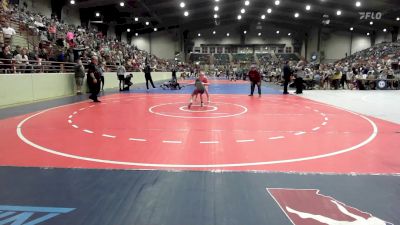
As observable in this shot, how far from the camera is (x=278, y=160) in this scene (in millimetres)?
5277

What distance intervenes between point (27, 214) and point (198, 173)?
2.10 m

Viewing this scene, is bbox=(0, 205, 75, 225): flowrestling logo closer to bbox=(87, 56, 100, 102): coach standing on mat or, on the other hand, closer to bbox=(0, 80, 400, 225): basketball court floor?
bbox=(0, 80, 400, 225): basketball court floor

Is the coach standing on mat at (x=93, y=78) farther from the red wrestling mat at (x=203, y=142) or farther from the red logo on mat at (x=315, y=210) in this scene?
the red logo on mat at (x=315, y=210)

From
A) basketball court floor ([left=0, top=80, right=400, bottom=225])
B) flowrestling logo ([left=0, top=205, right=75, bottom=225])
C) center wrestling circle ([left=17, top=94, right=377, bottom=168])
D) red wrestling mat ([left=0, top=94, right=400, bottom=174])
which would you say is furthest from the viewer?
center wrestling circle ([left=17, top=94, right=377, bottom=168])

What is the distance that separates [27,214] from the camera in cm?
334

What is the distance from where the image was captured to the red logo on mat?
3.22 metres

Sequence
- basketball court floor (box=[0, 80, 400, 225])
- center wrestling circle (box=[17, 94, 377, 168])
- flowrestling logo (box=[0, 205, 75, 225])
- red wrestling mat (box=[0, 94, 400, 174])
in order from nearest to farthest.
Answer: flowrestling logo (box=[0, 205, 75, 225]) → basketball court floor (box=[0, 80, 400, 225]) → red wrestling mat (box=[0, 94, 400, 174]) → center wrestling circle (box=[17, 94, 377, 168])

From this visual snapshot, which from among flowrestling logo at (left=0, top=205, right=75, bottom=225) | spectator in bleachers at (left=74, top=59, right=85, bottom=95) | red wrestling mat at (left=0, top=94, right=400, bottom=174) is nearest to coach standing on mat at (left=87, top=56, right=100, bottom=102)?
red wrestling mat at (left=0, top=94, right=400, bottom=174)

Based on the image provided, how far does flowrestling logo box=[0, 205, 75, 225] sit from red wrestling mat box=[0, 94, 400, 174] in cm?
150

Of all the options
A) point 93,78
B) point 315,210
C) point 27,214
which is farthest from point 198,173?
point 93,78

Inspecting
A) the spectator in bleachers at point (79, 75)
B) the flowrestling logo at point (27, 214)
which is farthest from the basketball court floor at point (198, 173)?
the spectator in bleachers at point (79, 75)

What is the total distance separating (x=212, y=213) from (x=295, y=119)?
6699 millimetres

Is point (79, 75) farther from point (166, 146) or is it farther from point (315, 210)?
point (315, 210)

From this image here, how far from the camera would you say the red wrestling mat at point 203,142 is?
512 centimetres
